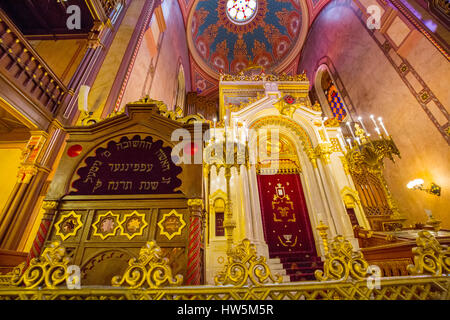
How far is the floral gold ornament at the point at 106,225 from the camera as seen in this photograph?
2.06 metres

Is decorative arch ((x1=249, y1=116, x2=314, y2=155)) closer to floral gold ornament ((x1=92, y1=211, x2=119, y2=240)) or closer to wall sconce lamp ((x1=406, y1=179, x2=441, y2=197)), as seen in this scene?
wall sconce lamp ((x1=406, y1=179, x2=441, y2=197))

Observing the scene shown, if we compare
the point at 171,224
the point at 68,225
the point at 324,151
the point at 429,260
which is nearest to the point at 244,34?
the point at 324,151

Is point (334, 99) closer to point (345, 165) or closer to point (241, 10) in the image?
point (345, 165)

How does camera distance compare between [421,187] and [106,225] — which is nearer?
[106,225]

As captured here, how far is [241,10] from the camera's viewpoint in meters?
16.0

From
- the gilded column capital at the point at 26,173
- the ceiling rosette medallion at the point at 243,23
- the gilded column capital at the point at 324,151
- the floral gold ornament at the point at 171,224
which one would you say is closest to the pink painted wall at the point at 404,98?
the gilded column capital at the point at 324,151

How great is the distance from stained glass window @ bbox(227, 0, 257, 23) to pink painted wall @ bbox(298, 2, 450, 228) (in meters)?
8.21

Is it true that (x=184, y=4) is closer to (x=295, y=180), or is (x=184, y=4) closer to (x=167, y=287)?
(x=295, y=180)

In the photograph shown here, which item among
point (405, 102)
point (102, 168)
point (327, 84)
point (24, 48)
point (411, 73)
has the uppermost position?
point (327, 84)

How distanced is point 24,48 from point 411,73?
11675mm

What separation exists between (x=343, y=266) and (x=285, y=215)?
6004mm

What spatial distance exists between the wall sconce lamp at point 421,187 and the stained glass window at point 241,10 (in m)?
17.2

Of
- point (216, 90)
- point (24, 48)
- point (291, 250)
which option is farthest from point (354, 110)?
point (24, 48)
